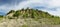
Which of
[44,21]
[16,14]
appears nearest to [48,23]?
[44,21]

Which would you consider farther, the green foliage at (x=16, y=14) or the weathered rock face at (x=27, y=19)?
the green foliage at (x=16, y=14)

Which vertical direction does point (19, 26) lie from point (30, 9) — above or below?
below

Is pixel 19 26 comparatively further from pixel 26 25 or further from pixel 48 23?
pixel 48 23

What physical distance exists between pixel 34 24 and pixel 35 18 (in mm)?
2544

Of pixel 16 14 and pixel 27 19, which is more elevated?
pixel 16 14

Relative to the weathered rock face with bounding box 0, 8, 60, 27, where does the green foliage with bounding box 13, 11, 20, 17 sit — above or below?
above

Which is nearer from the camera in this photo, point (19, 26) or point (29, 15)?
point (19, 26)

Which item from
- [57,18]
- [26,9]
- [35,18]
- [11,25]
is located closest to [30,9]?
[26,9]

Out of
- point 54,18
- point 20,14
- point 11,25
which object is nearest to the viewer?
point 11,25

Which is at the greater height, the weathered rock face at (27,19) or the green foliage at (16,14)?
the green foliage at (16,14)

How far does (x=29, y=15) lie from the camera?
95.2 feet

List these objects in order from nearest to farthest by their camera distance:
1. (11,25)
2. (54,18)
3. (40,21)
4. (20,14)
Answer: (11,25) < (40,21) < (20,14) < (54,18)

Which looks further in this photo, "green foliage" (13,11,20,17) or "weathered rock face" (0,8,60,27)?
"green foliage" (13,11,20,17)

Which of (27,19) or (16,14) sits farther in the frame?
(16,14)
